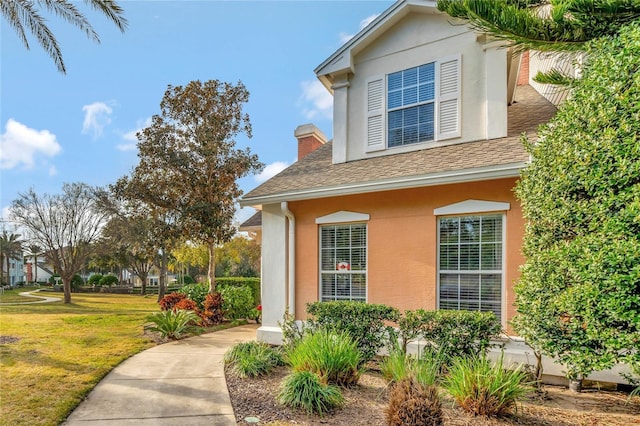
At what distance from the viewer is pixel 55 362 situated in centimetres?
728

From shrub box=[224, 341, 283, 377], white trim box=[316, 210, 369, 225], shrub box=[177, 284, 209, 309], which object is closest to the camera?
shrub box=[224, 341, 283, 377]

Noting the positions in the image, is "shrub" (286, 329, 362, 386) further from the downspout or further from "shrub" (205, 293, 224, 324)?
"shrub" (205, 293, 224, 324)

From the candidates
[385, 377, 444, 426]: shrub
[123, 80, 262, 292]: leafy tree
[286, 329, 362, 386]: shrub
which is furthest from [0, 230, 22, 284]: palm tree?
[385, 377, 444, 426]: shrub

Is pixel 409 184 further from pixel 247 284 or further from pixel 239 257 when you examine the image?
pixel 239 257

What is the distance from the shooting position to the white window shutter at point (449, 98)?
7.70m

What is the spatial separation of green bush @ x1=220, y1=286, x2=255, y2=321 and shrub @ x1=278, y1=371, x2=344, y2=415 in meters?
7.90

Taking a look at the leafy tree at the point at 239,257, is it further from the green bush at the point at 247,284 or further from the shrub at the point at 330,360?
the shrub at the point at 330,360

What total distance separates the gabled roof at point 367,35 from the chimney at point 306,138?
3661 mm

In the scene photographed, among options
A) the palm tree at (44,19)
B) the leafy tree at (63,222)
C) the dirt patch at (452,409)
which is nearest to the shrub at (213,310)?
the dirt patch at (452,409)

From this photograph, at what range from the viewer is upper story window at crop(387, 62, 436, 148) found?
26.3ft

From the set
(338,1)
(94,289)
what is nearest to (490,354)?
(338,1)

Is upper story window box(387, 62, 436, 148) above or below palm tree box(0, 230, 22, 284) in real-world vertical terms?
above

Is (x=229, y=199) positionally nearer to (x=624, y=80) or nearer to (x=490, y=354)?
(x=490, y=354)

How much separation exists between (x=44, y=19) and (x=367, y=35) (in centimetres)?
808
